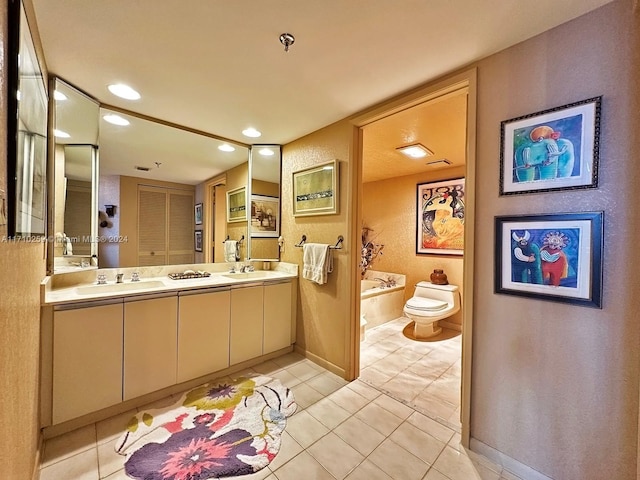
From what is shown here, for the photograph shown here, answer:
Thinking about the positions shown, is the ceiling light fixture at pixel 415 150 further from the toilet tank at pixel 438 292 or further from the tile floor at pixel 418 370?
the tile floor at pixel 418 370

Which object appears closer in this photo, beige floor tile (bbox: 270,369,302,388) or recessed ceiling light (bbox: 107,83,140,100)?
recessed ceiling light (bbox: 107,83,140,100)

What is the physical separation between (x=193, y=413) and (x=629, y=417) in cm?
241

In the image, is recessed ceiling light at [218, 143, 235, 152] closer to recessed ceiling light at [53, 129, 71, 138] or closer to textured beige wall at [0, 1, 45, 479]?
recessed ceiling light at [53, 129, 71, 138]

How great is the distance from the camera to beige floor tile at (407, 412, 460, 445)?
65.8 inches

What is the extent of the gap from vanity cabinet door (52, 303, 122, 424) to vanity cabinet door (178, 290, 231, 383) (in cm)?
41

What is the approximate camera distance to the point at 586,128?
3.92ft

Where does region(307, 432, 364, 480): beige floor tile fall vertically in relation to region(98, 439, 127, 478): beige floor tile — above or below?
above

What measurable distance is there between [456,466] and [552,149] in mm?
1777

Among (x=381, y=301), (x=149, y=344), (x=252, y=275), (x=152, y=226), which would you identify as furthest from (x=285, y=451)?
(x=381, y=301)

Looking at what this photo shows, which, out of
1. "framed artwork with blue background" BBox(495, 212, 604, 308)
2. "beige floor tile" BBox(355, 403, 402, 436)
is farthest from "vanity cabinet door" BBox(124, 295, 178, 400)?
"framed artwork with blue background" BBox(495, 212, 604, 308)

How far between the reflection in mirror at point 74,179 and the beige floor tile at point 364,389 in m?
2.40

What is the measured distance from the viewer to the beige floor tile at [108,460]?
4.58ft

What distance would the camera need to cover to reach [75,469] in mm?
1404

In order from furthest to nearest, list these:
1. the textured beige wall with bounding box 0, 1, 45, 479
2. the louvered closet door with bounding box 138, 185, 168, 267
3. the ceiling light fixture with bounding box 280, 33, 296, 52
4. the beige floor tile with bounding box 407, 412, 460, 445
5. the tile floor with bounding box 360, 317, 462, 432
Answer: the louvered closet door with bounding box 138, 185, 168, 267 < the tile floor with bounding box 360, 317, 462, 432 < the beige floor tile with bounding box 407, 412, 460, 445 < the ceiling light fixture with bounding box 280, 33, 296, 52 < the textured beige wall with bounding box 0, 1, 45, 479
